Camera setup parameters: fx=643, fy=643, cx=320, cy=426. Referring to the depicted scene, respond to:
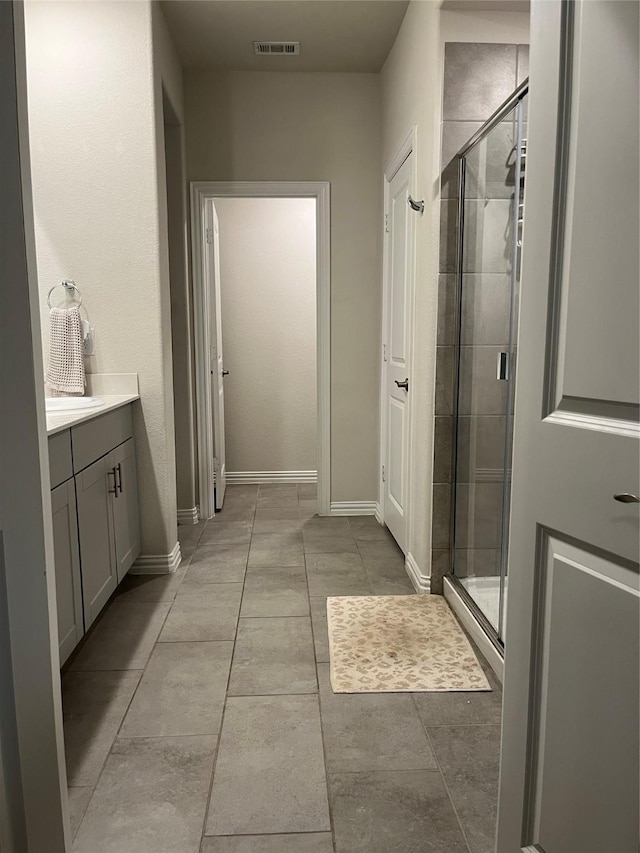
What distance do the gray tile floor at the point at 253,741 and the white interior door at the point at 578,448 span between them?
427 millimetres

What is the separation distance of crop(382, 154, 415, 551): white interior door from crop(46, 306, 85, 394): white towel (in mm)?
1610

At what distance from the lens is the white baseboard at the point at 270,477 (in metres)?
5.34

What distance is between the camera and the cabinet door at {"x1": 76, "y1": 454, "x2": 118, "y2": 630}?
7.80 feet

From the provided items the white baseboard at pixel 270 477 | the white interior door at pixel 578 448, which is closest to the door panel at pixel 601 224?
the white interior door at pixel 578 448

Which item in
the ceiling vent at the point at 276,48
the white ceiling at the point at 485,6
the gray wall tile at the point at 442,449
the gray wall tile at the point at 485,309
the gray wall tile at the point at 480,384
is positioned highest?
the ceiling vent at the point at 276,48

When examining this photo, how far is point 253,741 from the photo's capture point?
1.91 metres

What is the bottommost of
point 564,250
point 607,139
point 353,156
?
point 564,250

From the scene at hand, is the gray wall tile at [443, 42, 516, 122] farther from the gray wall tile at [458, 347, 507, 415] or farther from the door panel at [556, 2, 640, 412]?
the door panel at [556, 2, 640, 412]

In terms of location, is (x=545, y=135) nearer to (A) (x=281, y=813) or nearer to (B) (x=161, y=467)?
(A) (x=281, y=813)

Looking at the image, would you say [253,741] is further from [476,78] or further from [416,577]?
[476,78]

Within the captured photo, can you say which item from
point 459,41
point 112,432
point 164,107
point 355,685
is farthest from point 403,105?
point 355,685

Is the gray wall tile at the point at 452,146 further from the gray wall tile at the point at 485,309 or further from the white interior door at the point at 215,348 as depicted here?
the white interior door at the point at 215,348

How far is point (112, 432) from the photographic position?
2.82 metres

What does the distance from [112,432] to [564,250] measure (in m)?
2.18
